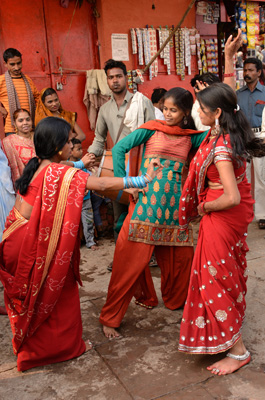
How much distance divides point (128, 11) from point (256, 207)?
369 cm

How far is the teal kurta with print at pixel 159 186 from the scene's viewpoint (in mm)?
3020

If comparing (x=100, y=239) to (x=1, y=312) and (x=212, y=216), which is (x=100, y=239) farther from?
(x=212, y=216)

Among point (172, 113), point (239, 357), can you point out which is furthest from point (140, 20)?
point (239, 357)

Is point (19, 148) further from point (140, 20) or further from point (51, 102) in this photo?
point (140, 20)

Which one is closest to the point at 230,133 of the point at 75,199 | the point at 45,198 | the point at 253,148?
the point at 253,148

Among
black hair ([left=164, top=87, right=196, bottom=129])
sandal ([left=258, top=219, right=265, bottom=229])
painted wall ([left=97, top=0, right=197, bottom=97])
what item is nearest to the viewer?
black hair ([left=164, top=87, right=196, bottom=129])

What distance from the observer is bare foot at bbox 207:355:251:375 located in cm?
247

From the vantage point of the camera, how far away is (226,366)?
2.48 m

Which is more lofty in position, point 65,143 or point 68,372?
point 65,143

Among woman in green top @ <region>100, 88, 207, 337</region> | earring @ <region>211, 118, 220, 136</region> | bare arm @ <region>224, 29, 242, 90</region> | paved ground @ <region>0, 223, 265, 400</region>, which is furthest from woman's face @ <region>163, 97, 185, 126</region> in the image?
paved ground @ <region>0, 223, 265, 400</region>

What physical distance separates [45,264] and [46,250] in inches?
3.6

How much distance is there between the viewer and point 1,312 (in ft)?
11.4

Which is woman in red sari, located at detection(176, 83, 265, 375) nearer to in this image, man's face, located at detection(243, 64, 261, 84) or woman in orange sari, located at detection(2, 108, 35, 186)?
woman in orange sari, located at detection(2, 108, 35, 186)

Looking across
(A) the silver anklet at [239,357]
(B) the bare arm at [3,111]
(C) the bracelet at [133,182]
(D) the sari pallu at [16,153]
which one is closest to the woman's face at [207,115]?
(C) the bracelet at [133,182]
